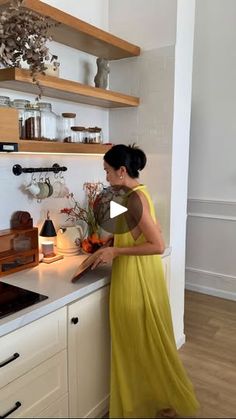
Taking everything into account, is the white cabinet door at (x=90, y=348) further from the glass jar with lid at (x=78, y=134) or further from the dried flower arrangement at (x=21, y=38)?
the dried flower arrangement at (x=21, y=38)

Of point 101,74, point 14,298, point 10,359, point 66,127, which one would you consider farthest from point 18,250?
point 101,74

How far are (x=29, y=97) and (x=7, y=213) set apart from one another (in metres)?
0.66

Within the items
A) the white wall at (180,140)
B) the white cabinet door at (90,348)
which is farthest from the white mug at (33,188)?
the white wall at (180,140)

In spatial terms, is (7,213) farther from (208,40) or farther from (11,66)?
(208,40)

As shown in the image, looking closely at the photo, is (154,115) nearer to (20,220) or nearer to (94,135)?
(94,135)

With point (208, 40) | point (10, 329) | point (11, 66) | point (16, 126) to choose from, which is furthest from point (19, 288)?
point (208, 40)

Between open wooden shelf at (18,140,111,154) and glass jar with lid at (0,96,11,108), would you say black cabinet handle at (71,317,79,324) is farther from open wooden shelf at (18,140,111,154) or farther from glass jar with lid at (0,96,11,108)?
glass jar with lid at (0,96,11,108)

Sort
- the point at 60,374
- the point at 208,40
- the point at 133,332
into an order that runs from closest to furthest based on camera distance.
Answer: the point at 60,374 < the point at 133,332 < the point at 208,40

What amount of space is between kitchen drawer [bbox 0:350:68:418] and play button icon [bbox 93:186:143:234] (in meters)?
0.65

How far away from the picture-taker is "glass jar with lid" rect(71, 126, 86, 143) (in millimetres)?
2125

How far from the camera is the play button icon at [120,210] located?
168 centimetres

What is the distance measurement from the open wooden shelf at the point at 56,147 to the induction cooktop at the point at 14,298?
64cm

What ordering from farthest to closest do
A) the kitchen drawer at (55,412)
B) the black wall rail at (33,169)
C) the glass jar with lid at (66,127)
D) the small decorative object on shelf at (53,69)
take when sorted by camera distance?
the glass jar with lid at (66,127)
the black wall rail at (33,169)
the small decorative object on shelf at (53,69)
the kitchen drawer at (55,412)

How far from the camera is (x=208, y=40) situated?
11.4ft
